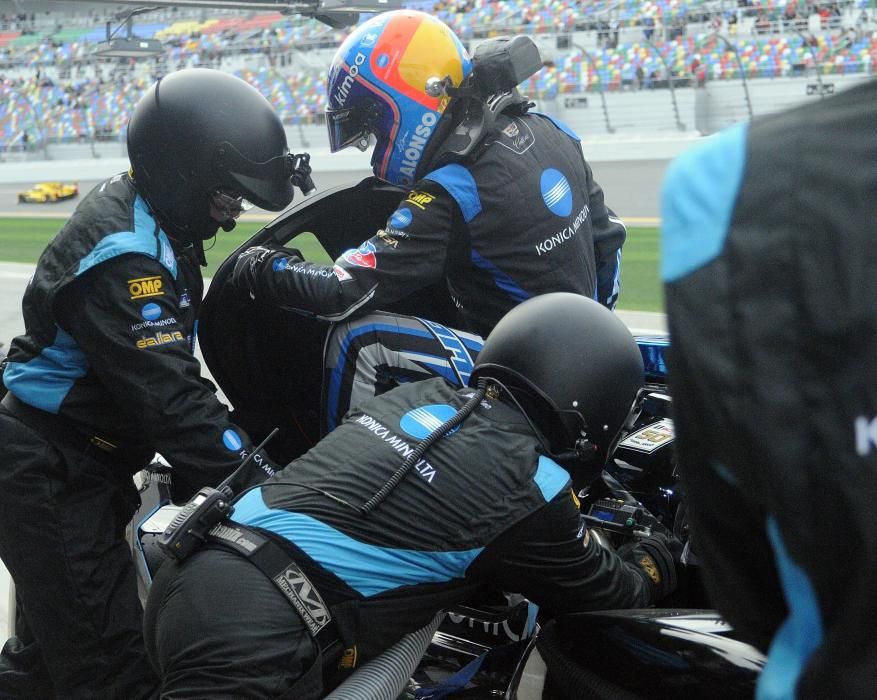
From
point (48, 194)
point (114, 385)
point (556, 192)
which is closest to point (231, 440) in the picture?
point (114, 385)

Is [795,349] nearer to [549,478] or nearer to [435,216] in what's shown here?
[549,478]

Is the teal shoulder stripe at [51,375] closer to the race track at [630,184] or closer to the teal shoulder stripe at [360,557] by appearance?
the teal shoulder stripe at [360,557]

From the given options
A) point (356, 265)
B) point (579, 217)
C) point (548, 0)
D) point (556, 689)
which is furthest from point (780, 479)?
point (548, 0)

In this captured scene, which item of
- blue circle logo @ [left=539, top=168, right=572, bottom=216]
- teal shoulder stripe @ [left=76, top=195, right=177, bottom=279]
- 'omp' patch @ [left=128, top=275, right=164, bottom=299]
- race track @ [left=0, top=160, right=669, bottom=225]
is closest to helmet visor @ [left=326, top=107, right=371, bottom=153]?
blue circle logo @ [left=539, top=168, right=572, bottom=216]

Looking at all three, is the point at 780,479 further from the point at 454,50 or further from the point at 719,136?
the point at 454,50

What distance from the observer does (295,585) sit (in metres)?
1.97

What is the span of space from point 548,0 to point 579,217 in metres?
24.4

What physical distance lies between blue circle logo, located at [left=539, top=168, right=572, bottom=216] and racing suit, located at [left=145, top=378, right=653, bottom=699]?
96 cm

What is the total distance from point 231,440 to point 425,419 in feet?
2.15

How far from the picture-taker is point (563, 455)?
221 centimetres

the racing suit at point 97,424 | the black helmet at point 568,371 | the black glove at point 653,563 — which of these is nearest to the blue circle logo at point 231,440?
the racing suit at point 97,424

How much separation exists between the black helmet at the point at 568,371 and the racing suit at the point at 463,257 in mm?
503

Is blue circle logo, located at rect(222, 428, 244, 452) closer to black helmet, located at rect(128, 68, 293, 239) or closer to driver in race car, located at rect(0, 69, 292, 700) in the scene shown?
driver in race car, located at rect(0, 69, 292, 700)

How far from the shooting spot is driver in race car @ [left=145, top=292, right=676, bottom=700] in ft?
6.40
